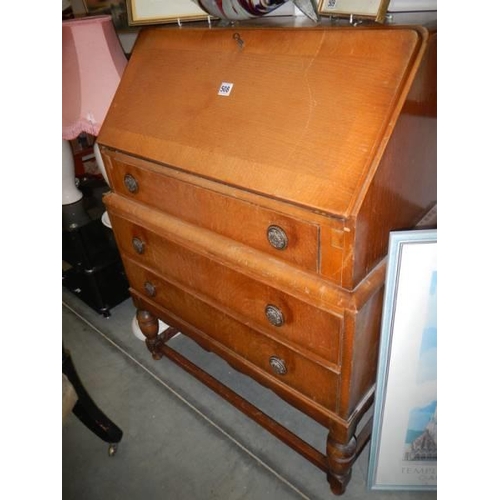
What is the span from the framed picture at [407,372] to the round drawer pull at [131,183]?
0.77 meters

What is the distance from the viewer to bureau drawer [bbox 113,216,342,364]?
102 centimetres

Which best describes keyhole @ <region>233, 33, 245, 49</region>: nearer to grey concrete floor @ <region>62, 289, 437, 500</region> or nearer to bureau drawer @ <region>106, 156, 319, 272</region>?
bureau drawer @ <region>106, 156, 319, 272</region>

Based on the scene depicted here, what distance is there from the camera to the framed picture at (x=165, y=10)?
1254mm

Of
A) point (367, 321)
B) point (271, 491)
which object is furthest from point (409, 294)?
point (271, 491)

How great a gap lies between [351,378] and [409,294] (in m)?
0.25

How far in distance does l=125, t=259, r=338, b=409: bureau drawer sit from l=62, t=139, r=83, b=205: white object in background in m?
0.67

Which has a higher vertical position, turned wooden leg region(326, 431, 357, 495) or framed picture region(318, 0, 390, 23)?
framed picture region(318, 0, 390, 23)

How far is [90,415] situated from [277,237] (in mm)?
973

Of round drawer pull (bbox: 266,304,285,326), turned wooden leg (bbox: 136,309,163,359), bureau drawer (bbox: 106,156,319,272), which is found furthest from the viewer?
turned wooden leg (bbox: 136,309,163,359)

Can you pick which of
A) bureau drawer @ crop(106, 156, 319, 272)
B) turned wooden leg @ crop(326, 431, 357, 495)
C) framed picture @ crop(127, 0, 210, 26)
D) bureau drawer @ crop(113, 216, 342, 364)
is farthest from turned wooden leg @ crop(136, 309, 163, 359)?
framed picture @ crop(127, 0, 210, 26)

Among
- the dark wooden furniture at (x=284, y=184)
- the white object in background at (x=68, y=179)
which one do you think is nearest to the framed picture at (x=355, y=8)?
the dark wooden furniture at (x=284, y=184)

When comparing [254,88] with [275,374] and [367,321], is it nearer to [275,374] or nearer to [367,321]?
[367,321]

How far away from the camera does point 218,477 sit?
57.5 inches

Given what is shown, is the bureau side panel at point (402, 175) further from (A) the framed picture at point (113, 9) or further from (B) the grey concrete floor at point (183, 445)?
(A) the framed picture at point (113, 9)
